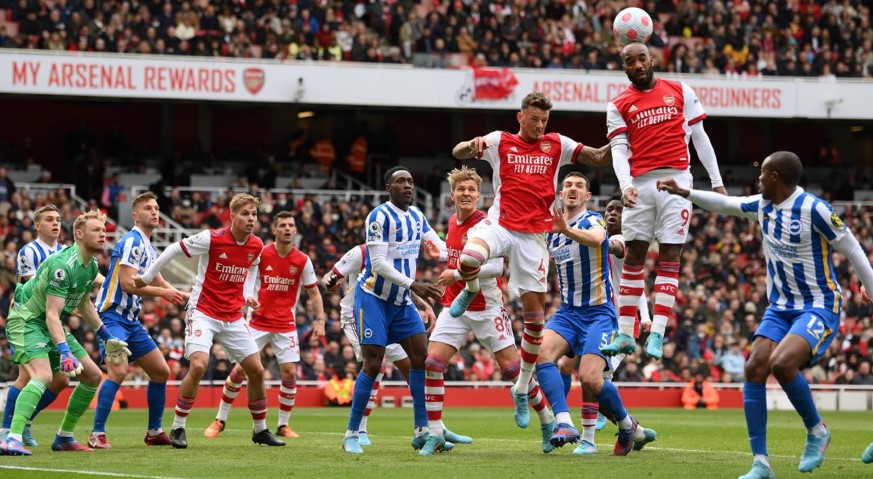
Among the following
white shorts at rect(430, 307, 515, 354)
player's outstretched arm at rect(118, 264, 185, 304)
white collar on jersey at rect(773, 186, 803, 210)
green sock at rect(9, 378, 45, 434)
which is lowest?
green sock at rect(9, 378, 45, 434)

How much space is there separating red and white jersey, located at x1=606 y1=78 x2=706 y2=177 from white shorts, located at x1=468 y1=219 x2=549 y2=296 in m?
1.19

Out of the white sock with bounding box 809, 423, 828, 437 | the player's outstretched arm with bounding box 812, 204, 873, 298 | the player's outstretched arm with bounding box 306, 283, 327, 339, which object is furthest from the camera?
the player's outstretched arm with bounding box 306, 283, 327, 339

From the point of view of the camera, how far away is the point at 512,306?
91.0ft

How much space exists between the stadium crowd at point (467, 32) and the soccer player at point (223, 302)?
59.4 feet

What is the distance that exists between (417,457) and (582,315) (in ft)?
6.97

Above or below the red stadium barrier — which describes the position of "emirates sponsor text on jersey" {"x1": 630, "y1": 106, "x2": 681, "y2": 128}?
above

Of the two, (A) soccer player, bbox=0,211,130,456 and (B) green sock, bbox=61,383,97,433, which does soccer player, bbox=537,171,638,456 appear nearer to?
(A) soccer player, bbox=0,211,130,456

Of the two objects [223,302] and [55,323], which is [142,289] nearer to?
[223,302]

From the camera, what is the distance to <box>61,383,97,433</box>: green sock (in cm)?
1245

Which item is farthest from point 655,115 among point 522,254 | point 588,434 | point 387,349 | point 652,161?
point 387,349

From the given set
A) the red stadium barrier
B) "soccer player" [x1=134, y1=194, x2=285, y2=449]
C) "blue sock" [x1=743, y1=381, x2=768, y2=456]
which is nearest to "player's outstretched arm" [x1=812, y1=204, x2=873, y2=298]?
"blue sock" [x1=743, y1=381, x2=768, y2=456]

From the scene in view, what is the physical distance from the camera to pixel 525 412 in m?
12.0

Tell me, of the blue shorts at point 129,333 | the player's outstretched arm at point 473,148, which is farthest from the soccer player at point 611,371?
the blue shorts at point 129,333

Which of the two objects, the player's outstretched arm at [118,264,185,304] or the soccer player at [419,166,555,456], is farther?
the player's outstretched arm at [118,264,185,304]
